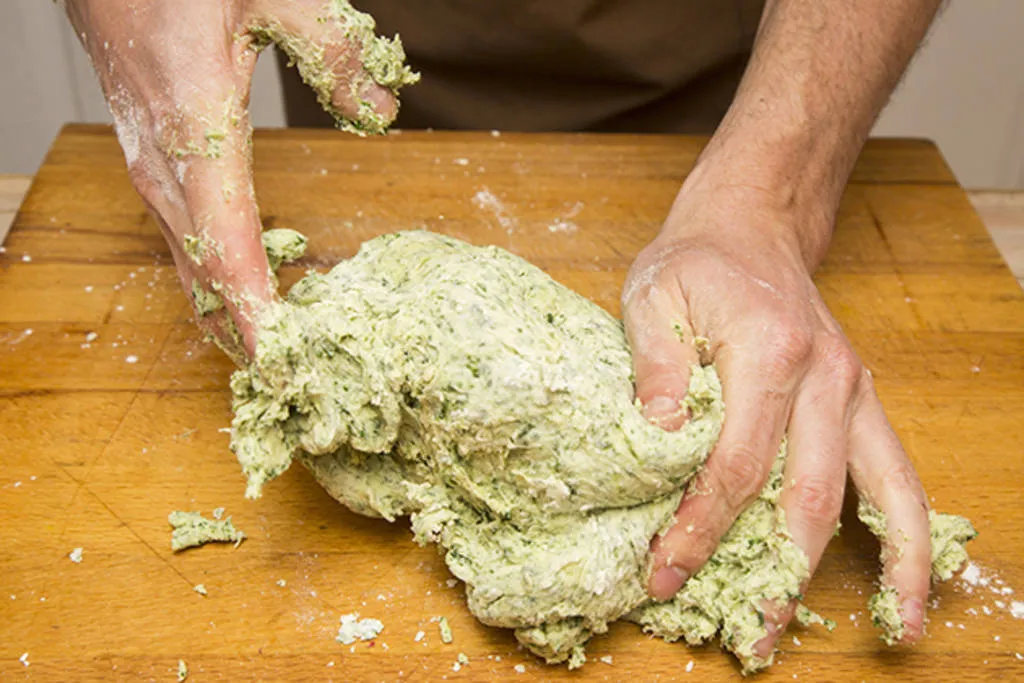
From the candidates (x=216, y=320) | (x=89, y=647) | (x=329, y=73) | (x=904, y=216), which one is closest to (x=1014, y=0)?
(x=904, y=216)

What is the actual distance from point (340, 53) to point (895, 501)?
1.16 meters

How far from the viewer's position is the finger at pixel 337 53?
5.62ft

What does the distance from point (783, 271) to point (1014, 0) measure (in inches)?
108

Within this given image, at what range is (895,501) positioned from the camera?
5.31 feet

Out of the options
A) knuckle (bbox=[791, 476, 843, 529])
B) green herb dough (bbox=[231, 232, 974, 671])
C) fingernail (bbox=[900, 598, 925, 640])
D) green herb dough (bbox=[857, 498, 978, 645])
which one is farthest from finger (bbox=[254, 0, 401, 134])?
fingernail (bbox=[900, 598, 925, 640])

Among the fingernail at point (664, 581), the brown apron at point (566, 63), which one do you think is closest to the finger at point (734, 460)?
the fingernail at point (664, 581)

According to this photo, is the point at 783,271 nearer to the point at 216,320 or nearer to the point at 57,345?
the point at 216,320

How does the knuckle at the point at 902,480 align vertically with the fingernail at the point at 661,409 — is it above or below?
below

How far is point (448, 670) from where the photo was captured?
5.19 feet

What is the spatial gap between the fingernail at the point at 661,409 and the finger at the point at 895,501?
0.33 m

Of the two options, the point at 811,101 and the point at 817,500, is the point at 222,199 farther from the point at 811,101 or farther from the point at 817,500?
the point at 811,101

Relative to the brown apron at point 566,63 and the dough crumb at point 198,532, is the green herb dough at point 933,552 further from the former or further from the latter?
the brown apron at point 566,63

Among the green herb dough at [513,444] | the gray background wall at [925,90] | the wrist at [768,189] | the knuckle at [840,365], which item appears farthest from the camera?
the gray background wall at [925,90]

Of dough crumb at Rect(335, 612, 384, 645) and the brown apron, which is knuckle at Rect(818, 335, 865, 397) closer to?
dough crumb at Rect(335, 612, 384, 645)
